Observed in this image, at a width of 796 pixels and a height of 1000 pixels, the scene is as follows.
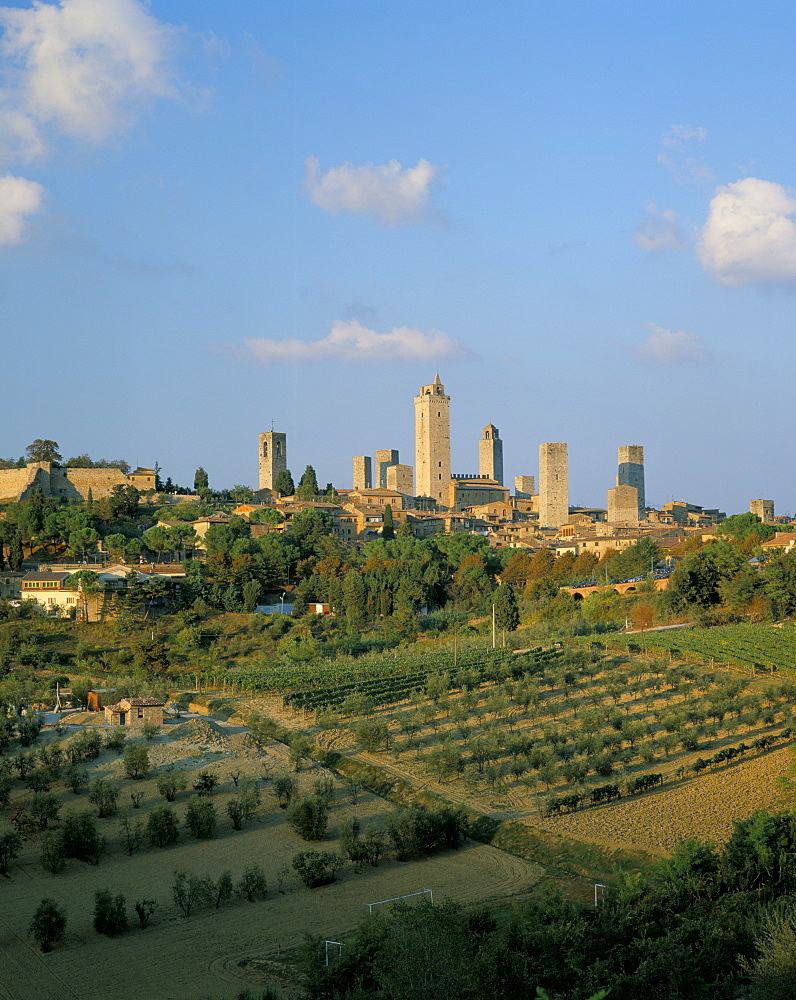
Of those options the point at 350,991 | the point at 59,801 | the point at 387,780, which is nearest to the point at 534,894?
the point at 350,991

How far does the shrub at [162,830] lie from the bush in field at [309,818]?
85.1 inches

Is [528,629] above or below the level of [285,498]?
below

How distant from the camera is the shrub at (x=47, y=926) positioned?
14992mm

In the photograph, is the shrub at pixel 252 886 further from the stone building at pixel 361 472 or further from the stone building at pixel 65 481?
the stone building at pixel 361 472

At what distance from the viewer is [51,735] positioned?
26.7 metres

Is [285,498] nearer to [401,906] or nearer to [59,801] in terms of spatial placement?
[59,801]

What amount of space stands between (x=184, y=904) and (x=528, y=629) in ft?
90.4

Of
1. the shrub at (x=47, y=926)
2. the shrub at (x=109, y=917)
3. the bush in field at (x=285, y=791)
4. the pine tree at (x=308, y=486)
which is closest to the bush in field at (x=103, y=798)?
the bush in field at (x=285, y=791)

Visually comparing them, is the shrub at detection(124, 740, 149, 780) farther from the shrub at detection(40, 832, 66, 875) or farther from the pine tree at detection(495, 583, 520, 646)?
the pine tree at detection(495, 583, 520, 646)

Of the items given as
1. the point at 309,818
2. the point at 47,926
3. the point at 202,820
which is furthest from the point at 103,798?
the point at 47,926

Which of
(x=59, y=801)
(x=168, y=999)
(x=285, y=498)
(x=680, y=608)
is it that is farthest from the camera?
(x=285, y=498)

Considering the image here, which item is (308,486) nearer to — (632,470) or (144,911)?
(632,470)

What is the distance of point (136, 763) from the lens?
23.2 meters

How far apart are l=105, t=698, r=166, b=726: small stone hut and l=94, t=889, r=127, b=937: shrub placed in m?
12.0
